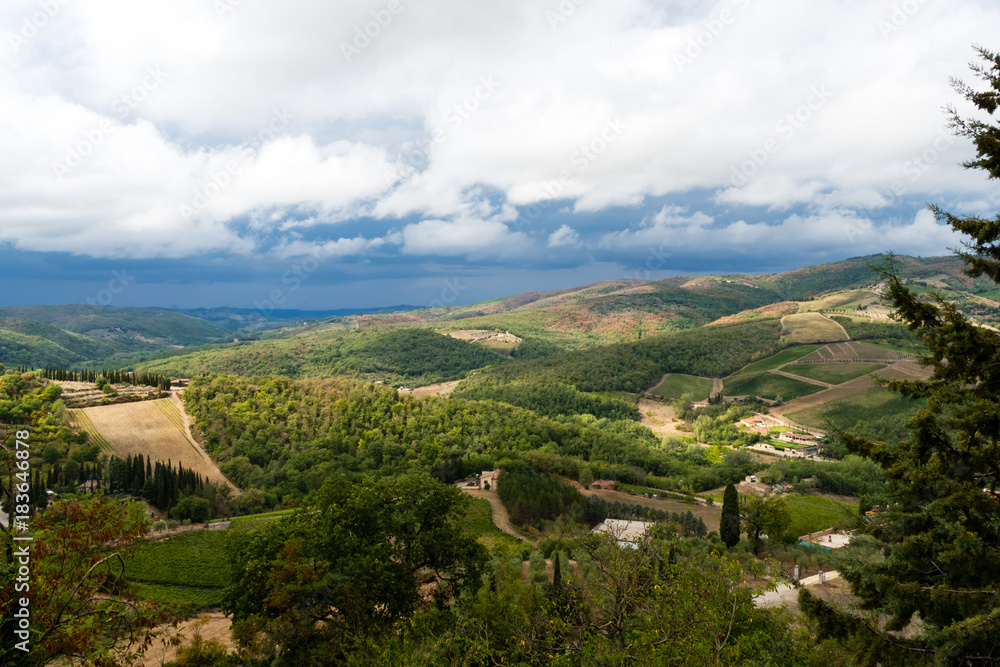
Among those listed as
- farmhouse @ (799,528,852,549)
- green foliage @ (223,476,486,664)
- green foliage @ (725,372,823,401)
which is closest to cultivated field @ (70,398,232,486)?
green foliage @ (223,476,486,664)

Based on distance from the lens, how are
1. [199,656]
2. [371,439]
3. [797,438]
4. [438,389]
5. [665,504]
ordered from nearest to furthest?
[199,656] < [665,504] < [371,439] < [797,438] < [438,389]

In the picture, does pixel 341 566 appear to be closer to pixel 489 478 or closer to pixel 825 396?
pixel 489 478

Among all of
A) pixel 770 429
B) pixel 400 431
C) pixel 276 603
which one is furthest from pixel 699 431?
pixel 276 603

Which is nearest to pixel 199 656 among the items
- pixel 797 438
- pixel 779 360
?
pixel 797 438

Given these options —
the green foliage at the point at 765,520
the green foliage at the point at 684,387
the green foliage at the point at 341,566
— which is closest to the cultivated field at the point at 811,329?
the green foliage at the point at 684,387

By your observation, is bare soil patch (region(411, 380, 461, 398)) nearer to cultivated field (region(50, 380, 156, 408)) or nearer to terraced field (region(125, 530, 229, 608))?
cultivated field (region(50, 380, 156, 408))

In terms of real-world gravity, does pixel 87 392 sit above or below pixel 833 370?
above

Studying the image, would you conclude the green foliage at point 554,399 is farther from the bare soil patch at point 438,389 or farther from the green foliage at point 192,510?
the green foliage at point 192,510
